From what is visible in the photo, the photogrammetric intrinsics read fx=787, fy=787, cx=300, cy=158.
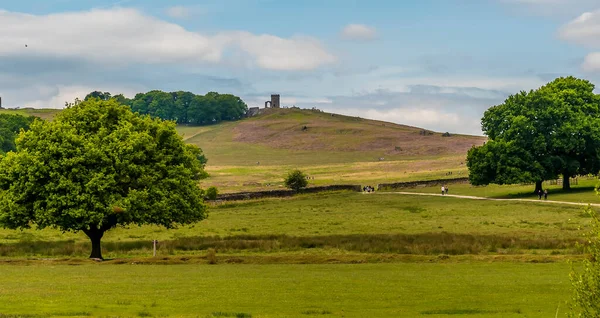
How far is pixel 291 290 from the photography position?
114 feet

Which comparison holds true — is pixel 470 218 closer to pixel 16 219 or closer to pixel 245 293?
pixel 16 219

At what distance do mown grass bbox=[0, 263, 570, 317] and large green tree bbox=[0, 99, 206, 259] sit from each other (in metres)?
8.67

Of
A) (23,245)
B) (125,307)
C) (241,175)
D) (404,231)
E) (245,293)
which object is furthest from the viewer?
(241,175)

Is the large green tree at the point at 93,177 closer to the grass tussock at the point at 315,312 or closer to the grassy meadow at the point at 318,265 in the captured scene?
the grassy meadow at the point at 318,265

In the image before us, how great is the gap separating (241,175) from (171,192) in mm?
114899

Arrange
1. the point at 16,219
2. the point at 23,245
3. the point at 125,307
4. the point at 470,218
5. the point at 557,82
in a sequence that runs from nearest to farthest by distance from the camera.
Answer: the point at 125,307
the point at 16,219
the point at 23,245
the point at 470,218
the point at 557,82

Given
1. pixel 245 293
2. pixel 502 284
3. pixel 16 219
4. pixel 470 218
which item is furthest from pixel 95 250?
pixel 470 218

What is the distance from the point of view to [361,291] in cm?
3425

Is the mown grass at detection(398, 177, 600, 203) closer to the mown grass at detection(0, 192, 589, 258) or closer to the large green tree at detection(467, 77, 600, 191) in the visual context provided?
the large green tree at detection(467, 77, 600, 191)

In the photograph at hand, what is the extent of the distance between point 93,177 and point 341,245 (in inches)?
719

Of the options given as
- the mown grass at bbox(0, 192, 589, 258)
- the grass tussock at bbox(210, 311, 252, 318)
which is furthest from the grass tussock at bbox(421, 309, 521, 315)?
the mown grass at bbox(0, 192, 589, 258)

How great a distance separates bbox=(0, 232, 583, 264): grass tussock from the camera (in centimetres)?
5388

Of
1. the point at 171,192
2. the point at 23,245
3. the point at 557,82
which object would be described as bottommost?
the point at 23,245

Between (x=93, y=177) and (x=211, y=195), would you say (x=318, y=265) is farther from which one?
(x=211, y=195)
